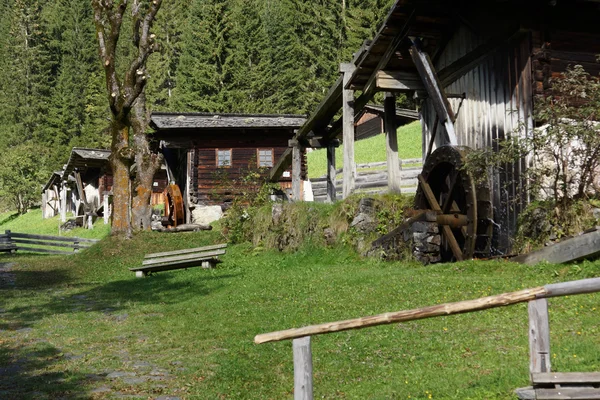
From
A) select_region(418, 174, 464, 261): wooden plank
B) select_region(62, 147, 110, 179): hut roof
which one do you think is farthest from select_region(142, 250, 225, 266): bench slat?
select_region(62, 147, 110, 179): hut roof

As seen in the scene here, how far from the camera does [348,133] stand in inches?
683

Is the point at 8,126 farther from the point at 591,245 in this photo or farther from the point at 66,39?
the point at 591,245

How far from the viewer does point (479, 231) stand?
13430 mm

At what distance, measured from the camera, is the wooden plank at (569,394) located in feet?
14.5

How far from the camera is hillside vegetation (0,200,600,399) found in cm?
660

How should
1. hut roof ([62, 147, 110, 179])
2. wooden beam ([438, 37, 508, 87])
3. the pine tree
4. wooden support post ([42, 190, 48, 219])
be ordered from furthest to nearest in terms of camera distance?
the pine tree < wooden support post ([42, 190, 48, 219]) < hut roof ([62, 147, 110, 179]) < wooden beam ([438, 37, 508, 87])

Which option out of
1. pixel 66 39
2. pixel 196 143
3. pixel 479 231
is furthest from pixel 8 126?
pixel 479 231

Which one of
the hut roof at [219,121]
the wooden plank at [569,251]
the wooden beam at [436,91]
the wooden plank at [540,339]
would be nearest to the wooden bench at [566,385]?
the wooden plank at [540,339]

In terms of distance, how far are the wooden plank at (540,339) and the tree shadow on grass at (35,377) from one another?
4.37 meters

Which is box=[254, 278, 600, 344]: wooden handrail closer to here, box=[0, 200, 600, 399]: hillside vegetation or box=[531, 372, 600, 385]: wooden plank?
box=[531, 372, 600, 385]: wooden plank

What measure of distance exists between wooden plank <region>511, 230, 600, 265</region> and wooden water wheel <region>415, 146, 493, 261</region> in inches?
61.8

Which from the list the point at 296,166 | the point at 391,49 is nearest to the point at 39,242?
the point at 296,166

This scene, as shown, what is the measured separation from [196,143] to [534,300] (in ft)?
97.0

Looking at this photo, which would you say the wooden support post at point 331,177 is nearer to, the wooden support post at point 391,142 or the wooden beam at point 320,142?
the wooden beam at point 320,142
